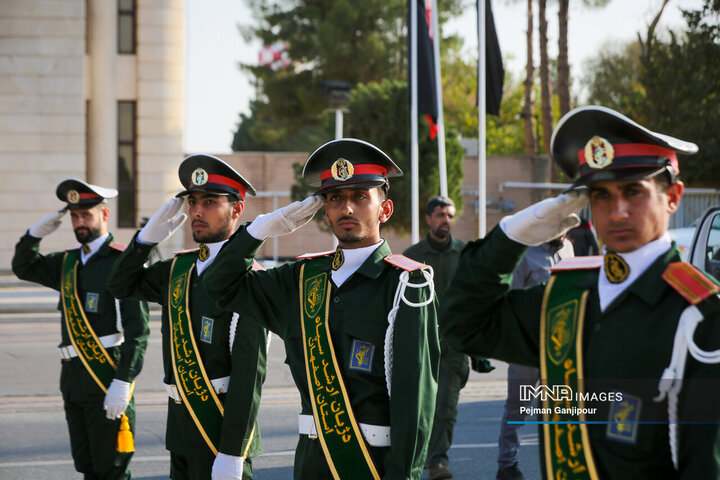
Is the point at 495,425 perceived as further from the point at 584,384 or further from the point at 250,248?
the point at 584,384

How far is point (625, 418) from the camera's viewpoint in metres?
2.50

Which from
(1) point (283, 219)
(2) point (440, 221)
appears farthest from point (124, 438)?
(2) point (440, 221)

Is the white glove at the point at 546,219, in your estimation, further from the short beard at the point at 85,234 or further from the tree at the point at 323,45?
the tree at the point at 323,45

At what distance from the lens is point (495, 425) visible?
838 centimetres

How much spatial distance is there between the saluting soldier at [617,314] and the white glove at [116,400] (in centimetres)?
313

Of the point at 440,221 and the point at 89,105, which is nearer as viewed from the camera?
the point at 440,221

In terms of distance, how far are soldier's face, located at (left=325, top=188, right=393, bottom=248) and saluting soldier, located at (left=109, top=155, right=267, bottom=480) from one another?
906 mm

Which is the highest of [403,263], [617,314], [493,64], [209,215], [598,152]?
[493,64]

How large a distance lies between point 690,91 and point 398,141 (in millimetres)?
9536

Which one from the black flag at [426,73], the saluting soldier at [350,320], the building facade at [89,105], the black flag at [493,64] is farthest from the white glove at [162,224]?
the building facade at [89,105]

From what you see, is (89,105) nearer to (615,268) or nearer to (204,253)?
(204,253)

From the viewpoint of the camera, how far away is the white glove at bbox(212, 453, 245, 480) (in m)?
4.07

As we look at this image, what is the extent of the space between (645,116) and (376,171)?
82.9 ft

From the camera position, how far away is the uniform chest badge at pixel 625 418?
2480 millimetres
